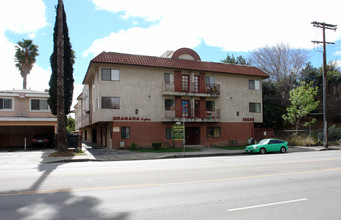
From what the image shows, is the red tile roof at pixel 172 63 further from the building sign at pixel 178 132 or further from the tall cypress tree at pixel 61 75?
the building sign at pixel 178 132

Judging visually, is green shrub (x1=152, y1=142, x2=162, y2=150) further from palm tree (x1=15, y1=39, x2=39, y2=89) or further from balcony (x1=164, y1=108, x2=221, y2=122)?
palm tree (x1=15, y1=39, x2=39, y2=89)

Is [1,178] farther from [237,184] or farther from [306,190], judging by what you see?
[306,190]

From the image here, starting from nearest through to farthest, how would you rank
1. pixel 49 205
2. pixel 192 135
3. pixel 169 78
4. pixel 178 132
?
1. pixel 49 205
2. pixel 178 132
3. pixel 169 78
4. pixel 192 135

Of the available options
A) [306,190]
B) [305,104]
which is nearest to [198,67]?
[305,104]

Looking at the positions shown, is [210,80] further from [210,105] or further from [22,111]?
[22,111]

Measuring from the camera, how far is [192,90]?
1187 inches

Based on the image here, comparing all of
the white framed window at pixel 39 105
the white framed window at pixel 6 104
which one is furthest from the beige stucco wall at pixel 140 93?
the white framed window at pixel 6 104

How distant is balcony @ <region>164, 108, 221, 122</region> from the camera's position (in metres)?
28.4

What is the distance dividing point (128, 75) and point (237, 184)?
66.2 ft

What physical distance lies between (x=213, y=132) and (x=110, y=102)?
1181 centimetres

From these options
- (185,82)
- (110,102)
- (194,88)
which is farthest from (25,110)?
(194,88)

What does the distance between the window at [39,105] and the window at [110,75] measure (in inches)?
255

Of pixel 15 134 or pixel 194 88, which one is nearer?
pixel 194 88

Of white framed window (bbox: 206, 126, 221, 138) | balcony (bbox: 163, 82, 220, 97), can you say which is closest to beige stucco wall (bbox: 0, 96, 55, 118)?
balcony (bbox: 163, 82, 220, 97)
